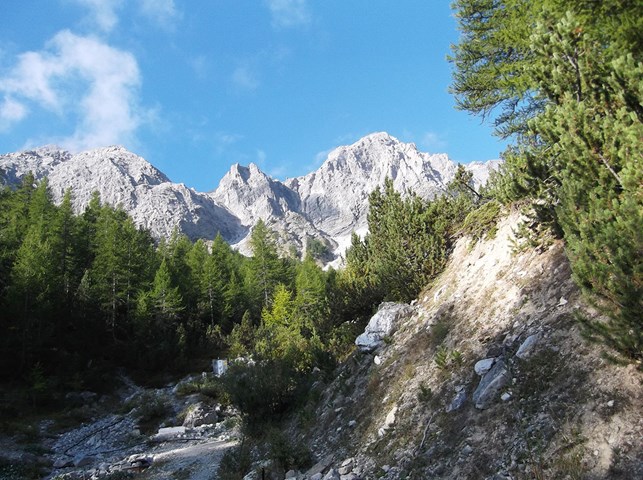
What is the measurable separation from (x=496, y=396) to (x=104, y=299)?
34732 millimetres

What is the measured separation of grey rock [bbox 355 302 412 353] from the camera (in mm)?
13383

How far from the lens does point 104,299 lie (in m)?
34.3

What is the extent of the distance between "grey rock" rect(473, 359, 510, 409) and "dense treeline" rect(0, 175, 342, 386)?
1160 centimetres

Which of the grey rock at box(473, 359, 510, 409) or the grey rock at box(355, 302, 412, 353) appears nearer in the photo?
the grey rock at box(473, 359, 510, 409)

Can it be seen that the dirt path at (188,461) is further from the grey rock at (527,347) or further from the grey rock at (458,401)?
the grey rock at (527,347)

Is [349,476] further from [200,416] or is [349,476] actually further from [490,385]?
[200,416]

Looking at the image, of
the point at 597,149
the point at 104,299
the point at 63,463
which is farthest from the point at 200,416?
the point at 597,149

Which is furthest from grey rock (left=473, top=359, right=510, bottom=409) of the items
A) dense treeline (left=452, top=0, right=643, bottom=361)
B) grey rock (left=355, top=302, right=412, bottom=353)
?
grey rock (left=355, top=302, right=412, bottom=353)

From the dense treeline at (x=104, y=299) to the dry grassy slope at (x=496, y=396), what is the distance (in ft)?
25.5

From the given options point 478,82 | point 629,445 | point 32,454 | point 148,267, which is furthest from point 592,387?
point 148,267

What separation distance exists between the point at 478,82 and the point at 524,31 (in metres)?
2.77

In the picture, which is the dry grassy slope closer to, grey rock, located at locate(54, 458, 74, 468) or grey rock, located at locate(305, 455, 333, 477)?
grey rock, located at locate(305, 455, 333, 477)

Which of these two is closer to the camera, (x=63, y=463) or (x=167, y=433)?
(x=63, y=463)

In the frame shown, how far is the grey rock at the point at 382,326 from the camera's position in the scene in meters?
13.4
